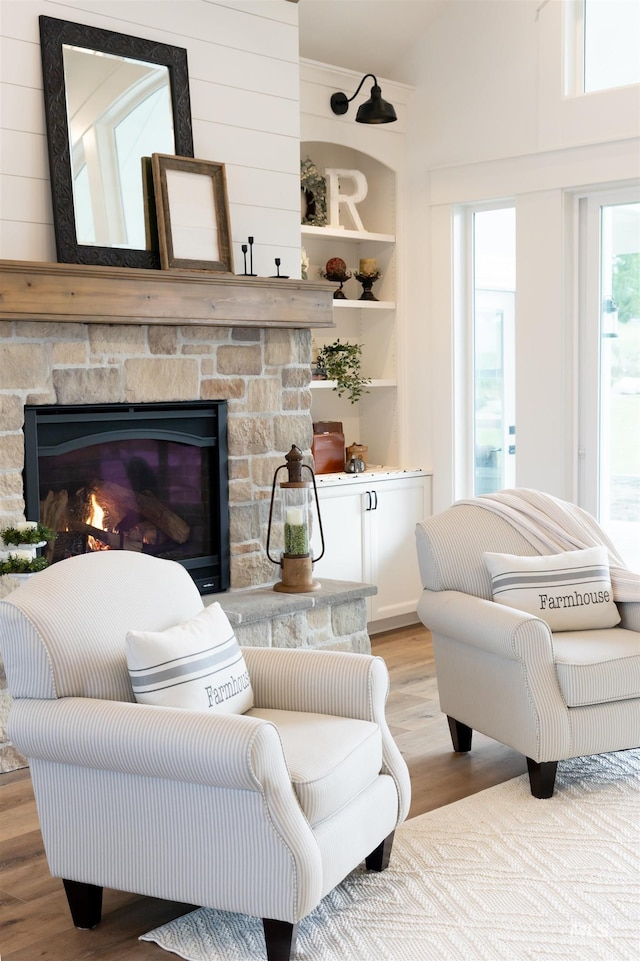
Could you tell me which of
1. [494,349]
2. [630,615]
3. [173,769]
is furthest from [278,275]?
[173,769]

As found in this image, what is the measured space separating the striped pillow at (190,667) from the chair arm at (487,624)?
90 centimetres

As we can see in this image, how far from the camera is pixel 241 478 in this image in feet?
14.6

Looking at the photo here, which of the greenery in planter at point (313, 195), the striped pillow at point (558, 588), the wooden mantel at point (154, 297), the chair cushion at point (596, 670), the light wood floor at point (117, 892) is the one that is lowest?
the light wood floor at point (117, 892)

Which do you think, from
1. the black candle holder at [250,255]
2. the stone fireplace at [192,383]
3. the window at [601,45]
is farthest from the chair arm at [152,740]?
the window at [601,45]

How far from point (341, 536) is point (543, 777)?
215 cm

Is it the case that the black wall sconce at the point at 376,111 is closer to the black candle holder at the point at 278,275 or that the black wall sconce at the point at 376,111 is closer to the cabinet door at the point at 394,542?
the black candle holder at the point at 278,275

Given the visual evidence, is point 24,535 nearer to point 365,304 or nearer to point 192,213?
point 192,213

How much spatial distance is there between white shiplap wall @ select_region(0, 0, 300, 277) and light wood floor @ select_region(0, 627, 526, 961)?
1.87 metres

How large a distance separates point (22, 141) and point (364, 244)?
8.34 feet

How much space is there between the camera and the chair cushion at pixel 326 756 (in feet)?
7.55

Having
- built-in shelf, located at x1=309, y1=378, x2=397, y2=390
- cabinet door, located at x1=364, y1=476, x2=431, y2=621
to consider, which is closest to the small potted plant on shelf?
built-in shelf, located at x1=309, y1=378, x2=397, y2=390

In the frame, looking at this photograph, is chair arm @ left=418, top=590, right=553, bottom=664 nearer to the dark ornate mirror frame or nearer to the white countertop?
the white countertop

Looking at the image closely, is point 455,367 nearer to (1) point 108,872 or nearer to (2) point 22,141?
(2) point 22,141

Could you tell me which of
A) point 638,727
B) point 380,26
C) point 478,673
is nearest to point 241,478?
point 478,673
